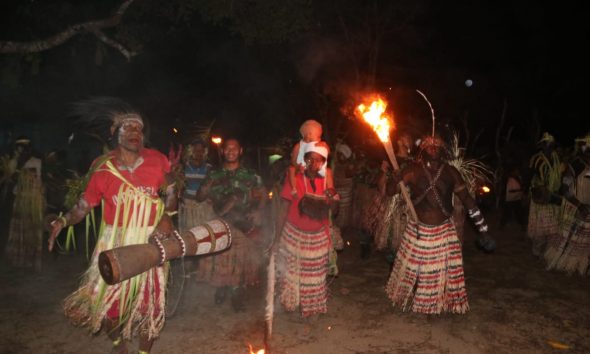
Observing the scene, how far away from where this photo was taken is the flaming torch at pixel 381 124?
4.65m

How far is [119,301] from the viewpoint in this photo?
3760 mm

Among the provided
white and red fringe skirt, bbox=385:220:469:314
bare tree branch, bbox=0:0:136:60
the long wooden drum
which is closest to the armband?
white and red fringe skirt, bbox=385:220:469:314

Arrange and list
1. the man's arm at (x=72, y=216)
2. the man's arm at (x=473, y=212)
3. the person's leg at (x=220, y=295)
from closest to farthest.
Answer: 1. the man's arm at (x=72, y=216)
2. the man's arm at (x=473, y=212)
3. the person's leg at (x=220, y=295)

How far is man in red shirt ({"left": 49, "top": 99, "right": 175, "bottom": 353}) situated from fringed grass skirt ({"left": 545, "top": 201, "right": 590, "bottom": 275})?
225 inches

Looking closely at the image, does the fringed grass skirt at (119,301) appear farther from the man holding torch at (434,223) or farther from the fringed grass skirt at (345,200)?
the fringed grass skirt at (345,200)

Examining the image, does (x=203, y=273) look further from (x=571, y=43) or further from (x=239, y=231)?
(x=571, y=43)

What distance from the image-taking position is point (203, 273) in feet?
18.5

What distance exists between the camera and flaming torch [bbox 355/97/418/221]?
4.65 meters

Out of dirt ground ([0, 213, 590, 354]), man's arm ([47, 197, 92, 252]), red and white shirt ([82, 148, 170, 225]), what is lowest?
dirt ground ([0, 213, 590, 354])

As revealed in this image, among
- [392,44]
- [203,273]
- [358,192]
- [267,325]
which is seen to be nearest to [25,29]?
[203,273]

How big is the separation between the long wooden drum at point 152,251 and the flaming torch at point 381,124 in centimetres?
176

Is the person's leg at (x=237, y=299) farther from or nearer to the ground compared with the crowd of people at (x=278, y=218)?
nearer to the ground

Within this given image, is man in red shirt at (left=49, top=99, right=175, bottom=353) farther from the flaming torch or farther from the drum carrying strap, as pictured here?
the drum carrying strap

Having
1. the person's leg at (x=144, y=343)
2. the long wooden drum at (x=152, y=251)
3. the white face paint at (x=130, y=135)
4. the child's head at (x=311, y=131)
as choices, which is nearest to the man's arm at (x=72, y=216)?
the white face paint at (x=130, y=135)
